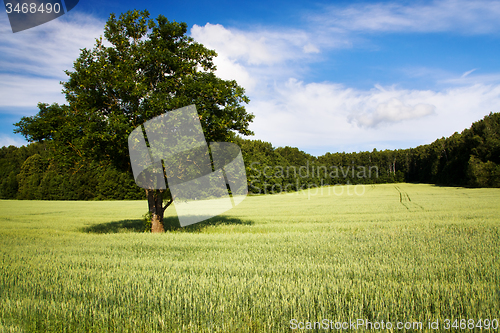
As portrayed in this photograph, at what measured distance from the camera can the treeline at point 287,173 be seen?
6631 cm

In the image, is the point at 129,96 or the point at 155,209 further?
the point at 155,209

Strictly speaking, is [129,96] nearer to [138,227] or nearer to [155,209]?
[155,209]

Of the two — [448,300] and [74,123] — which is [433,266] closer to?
[448,300]

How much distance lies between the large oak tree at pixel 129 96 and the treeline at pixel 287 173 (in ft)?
101

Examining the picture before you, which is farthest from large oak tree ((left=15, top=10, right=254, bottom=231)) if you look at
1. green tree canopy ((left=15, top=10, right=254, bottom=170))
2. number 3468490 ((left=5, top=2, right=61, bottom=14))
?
number 3468490 ((left=5, top=2, right=61, bottom=14))

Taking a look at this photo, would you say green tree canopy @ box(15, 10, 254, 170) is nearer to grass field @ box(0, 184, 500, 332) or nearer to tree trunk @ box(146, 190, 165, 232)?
tree trunk @ box(146, 190, 165, 232)

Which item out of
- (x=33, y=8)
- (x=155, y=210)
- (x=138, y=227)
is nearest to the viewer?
(x=33, y=8)

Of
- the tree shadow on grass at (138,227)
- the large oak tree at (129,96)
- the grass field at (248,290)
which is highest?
the large oak tree at (129,96)

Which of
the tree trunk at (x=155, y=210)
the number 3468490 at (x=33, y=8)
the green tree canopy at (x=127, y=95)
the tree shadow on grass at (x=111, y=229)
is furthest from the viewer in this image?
the tree shadow on grass at (x=111, y=229)

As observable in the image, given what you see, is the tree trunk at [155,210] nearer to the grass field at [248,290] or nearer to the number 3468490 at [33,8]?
the grass field at [248,290]

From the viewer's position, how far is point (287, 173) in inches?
3605

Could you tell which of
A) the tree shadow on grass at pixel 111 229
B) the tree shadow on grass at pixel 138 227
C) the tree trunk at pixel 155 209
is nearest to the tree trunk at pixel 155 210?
the tree trunk at pixel 155 209

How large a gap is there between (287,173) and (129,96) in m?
82.1

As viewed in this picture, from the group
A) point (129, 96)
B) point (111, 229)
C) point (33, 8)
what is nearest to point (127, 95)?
point (129, 96)
